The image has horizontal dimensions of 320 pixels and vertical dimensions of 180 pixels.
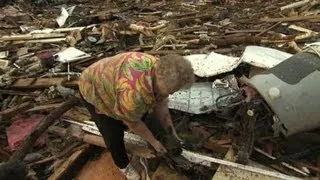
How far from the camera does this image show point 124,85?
3.29 m

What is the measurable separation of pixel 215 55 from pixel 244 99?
1.25 meters

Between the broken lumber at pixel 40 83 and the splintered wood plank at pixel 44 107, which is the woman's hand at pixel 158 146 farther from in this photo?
the broken lumber at pixel 40 83

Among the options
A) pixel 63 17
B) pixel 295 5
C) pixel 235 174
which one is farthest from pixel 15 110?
pixel 295 5

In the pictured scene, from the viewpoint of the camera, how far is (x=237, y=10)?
931cm

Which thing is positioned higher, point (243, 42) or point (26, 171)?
point (243, 42)

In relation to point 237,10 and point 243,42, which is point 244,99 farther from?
point 237,10

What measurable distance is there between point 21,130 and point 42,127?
0.45m

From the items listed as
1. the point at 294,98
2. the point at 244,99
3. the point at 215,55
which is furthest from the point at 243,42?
the point at 294,98

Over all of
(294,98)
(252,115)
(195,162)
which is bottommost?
(195,162)

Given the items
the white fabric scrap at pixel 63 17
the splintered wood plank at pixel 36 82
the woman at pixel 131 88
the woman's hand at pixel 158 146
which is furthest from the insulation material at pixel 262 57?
the white fabric scrap at pixel 63 17

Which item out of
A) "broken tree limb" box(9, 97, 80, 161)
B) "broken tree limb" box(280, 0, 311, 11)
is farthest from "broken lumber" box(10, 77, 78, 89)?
"broken tree limb" box(280, 0, 311, 11)

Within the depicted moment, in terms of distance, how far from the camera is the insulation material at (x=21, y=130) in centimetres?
500

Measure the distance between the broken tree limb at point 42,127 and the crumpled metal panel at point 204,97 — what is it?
1324 millimetres

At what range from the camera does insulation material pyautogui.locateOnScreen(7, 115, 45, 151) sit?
5.00 m
